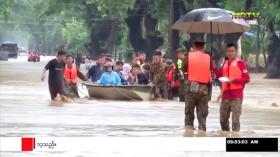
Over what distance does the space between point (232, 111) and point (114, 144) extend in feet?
11.8

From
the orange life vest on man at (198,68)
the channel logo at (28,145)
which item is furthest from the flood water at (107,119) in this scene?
the channel logo at (28,145)

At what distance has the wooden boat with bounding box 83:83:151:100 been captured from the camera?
26375mm

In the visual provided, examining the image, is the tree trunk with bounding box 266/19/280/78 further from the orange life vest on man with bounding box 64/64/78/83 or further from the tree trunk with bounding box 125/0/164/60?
the orange life vest on man with bounding box 64/64/78/83

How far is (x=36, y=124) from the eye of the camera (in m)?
16.0

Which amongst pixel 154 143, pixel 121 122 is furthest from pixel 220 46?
pixel 154 143

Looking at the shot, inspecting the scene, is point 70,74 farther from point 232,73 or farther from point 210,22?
point 232,73

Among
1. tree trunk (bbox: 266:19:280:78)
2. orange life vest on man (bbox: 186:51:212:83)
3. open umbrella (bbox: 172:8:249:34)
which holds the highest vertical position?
open umbrella (bbox: 172:8:249:34)

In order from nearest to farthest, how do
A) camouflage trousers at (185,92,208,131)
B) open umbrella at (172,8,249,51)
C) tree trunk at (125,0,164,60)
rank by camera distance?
camouflage trousers at (185,92,208,131)
open umbrella at (172,8,249,51)
tree trunk at (125,0,164,60)

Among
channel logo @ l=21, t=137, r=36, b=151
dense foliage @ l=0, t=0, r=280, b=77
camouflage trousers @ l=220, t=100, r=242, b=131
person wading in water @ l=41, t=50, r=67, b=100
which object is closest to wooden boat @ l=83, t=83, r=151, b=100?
person wading in water @ l=41, t=50, r=67, b=100

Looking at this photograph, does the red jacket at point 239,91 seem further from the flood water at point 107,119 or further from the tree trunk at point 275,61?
the tree trunk at point 275,61

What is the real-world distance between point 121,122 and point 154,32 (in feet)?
156

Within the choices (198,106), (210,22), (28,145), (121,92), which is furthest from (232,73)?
(121,92)

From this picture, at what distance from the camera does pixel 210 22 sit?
22734mm

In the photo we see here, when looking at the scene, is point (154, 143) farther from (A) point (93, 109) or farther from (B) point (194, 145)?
(A) point (93, 109)
